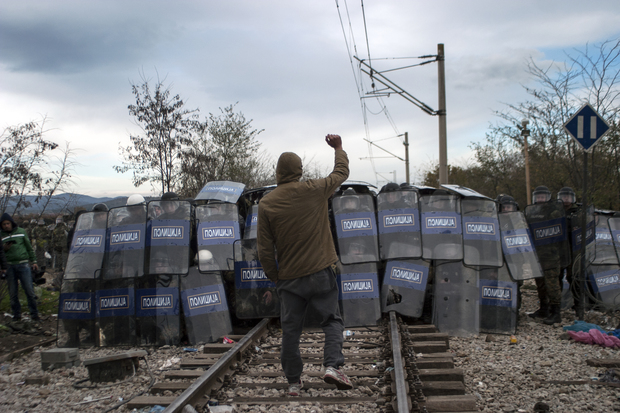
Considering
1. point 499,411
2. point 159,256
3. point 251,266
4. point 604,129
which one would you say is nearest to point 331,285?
point 499,411

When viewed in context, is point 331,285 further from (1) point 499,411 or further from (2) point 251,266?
(2) point 251,266

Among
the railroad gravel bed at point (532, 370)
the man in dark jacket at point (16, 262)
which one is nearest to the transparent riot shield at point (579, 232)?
the railroad gravel bed at point (532, 370)

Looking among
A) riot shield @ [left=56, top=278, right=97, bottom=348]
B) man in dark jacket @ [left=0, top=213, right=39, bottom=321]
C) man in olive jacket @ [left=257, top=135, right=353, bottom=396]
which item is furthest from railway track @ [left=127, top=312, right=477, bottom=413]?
man in dark jacket @ [left=0, top=213, right=39, bottom=321]

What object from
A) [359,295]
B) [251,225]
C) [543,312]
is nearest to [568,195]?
[543,312]

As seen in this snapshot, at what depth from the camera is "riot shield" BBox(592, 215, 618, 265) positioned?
8.08m

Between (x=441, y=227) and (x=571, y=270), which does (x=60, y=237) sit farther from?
(x=571, y=270)

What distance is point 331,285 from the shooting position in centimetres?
423

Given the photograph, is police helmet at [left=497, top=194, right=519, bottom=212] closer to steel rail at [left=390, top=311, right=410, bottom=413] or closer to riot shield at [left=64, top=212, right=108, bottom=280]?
steel rail at [left=390, top=311, right=410, bottom=413]

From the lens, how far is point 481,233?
718 centimetres

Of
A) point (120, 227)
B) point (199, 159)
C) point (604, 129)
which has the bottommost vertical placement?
point (120, 227)

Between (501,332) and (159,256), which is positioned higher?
(159,256)

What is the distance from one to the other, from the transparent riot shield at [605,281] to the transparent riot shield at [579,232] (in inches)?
9.5

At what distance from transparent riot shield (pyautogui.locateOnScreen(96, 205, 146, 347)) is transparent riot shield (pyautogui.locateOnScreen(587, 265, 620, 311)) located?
731cm

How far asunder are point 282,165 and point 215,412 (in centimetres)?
218
